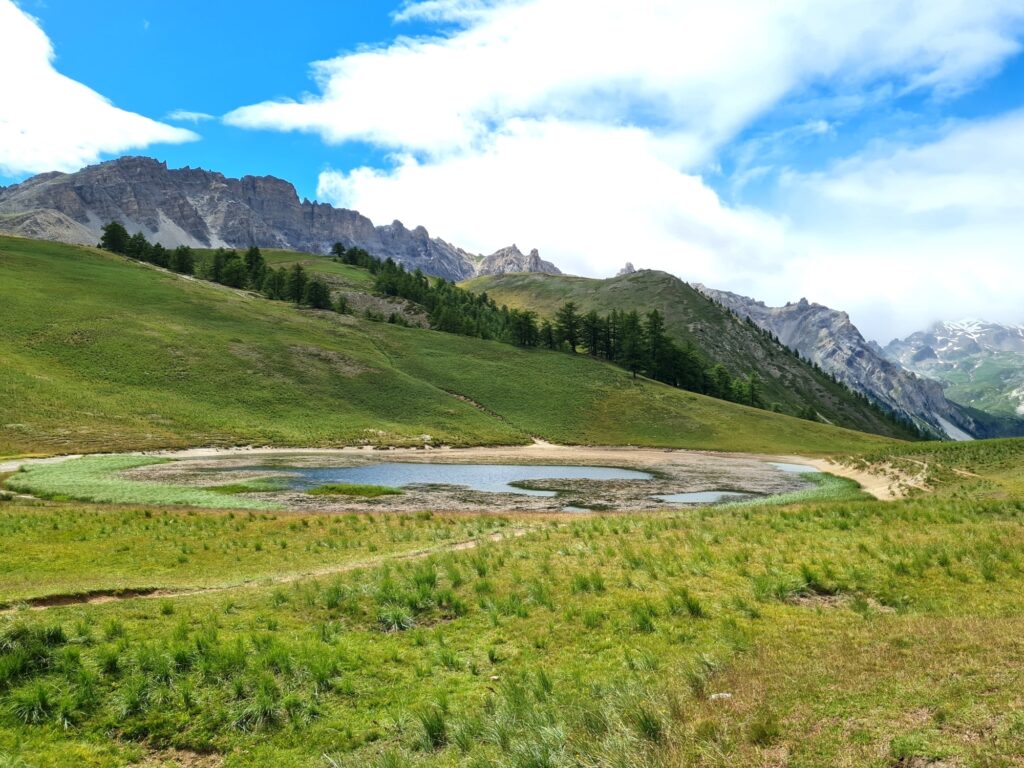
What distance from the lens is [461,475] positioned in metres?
61.4

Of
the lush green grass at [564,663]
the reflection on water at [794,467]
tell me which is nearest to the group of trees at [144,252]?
the reflection on water at [794,467]

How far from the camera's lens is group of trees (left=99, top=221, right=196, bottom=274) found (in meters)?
179

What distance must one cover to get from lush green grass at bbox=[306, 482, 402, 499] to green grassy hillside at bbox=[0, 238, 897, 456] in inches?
1464

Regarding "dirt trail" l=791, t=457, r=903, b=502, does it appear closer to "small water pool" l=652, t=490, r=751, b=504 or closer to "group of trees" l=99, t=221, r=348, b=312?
"small water pool" l=652, t=490, r=751, b=504

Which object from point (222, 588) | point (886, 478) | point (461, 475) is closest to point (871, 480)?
point (886, 478)

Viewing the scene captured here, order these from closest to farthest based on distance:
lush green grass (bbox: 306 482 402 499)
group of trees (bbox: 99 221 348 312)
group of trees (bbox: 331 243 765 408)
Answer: lush green grass (bbox: 306 482 402 499) < group of trees (bbox: 331 243 765 408) < group of trees (bbox: 99 221 348 312)

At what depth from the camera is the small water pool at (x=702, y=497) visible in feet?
155

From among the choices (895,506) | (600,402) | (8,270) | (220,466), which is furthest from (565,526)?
(8,270)

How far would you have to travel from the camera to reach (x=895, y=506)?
28.8 metres

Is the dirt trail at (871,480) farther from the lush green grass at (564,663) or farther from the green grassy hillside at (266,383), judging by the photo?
the green grassy hillside at (266,383)

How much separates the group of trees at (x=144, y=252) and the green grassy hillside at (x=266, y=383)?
974 inches

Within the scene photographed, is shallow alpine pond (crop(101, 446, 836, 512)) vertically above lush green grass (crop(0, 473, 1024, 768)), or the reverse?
lush green grass (crop(0, 473, 1024, 768))

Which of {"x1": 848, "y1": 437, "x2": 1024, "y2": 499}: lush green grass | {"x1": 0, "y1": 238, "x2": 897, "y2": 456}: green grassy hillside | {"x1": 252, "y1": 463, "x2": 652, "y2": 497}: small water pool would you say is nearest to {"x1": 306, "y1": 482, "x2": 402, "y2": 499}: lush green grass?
{"x1": 252, "y1": 463, "x2": 652, "y2": 497}: small water pool

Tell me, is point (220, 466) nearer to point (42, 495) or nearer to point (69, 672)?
point (42, 495)
